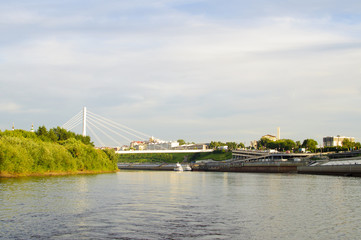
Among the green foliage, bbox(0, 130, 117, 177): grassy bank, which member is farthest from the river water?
the green foliage

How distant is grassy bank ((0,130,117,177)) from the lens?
2229 inches

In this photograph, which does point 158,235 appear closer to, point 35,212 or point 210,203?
point 35,212

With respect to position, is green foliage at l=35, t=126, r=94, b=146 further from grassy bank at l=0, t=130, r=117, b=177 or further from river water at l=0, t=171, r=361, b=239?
river water at l=0, t=171, r=361, b=239

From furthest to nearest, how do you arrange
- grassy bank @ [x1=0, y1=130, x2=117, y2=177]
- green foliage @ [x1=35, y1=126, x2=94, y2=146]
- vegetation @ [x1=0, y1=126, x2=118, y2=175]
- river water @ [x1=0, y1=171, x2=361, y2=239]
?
green foliage @ [x1=35, y1=126, x2=94, y2=146] → vegetation @ [x1=0, y1=126, x2=118, y2=175] → grassy bank @ [x1=0, y1=130, x2=117, y2=177] → river water @ [x1=0, y1=171, x2=361, y2=239]

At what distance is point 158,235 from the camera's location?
63.7 feet

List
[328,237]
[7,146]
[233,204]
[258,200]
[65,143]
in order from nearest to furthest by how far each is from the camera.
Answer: [328,237], [233,204], [258,200], [7,146], [65,143]

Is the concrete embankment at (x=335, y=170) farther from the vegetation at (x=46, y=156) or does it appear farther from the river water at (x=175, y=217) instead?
the river water at (x=175, y=217)

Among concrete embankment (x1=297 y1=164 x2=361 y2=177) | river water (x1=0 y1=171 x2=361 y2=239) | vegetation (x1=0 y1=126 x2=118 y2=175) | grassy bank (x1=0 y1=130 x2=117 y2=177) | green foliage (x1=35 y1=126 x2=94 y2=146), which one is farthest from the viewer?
green foliage (x1=35 y1=126 x2=94 y2=146)

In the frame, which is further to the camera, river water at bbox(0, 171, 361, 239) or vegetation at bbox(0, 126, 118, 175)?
vegetation at bbox(0, 126, 118, 175)

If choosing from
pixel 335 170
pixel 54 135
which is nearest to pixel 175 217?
pixel 335 170

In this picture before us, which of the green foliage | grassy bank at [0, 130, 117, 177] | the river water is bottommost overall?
the river water

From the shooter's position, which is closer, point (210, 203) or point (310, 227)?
point (310, 227)

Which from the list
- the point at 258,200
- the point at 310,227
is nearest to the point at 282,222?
the point at 310,227

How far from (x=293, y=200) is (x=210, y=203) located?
706cm
